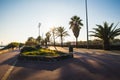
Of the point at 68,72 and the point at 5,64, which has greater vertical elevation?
the point at 68,72

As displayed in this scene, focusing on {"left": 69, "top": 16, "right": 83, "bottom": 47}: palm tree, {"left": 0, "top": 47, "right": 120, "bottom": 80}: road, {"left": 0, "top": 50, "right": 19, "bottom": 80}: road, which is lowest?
{"left": 0, "top": 50, "right": 19, "bottom": 80}: road

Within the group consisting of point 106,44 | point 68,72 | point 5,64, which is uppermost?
point 106,44

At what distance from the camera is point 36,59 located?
1689 cm

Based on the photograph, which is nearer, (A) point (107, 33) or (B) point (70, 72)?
(B) point (70, 72)

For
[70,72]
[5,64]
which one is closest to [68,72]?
[70,72]

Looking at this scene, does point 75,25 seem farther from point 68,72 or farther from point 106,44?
point 68,72

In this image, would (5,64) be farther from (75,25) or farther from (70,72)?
(75,25)

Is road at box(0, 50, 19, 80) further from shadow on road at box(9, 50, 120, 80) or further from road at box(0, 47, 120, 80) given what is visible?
shadow on road at box(9, 50, 120, 80)

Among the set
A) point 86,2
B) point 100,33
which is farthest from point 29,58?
point 86,2

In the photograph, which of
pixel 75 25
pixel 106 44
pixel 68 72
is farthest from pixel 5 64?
pixel 75 25

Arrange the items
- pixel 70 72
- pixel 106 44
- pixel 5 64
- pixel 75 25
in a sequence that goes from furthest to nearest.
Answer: pixel 75 25, pixel 106 44, pixel 5 64, pixel 70 72

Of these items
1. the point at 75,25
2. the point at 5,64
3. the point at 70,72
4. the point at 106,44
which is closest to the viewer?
the point at 70,72

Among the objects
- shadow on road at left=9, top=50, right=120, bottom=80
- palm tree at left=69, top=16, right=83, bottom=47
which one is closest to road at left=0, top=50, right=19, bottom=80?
shadow on road at left=9, top=50, right=120, bottom=80

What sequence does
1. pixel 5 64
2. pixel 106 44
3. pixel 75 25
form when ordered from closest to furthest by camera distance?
pixel 5 64 < pixel 106 44 < pixel 75 25
